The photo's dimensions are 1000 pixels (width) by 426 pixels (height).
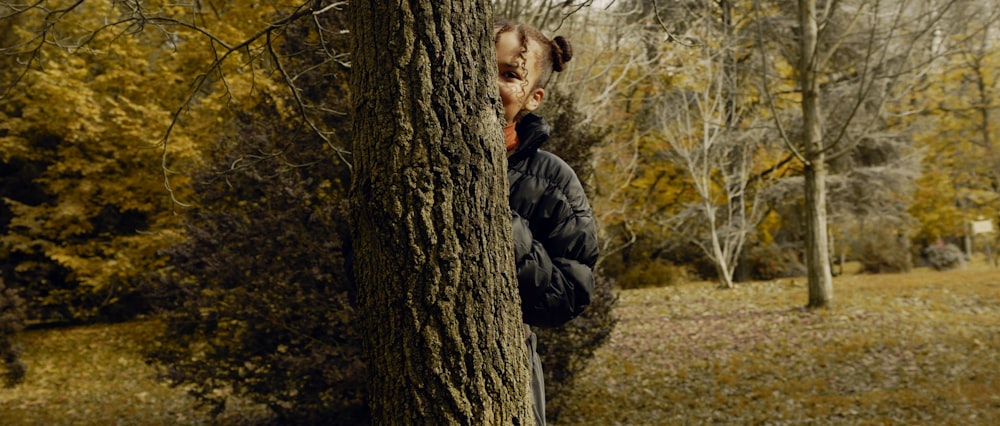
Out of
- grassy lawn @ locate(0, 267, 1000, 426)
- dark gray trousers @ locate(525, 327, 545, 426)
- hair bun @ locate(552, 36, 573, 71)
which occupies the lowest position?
grassy lawn @ locate(0, 267, 1000, 426)

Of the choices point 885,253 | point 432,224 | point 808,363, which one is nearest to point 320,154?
point 432,224

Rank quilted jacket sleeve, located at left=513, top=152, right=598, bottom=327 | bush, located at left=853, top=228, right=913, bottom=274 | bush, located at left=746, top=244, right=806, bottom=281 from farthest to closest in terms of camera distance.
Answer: bush, located at left=746, top=244, right=806, bottom=281
bush, located at left=853, top=228, right=913, bottom=274
quilted jacket sleeve, located at left=513, top=152, right=598, bottom=327

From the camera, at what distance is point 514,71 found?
1.86 m

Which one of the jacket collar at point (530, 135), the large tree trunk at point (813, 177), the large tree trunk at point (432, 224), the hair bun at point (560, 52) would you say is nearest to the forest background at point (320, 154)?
the large tree trunk at point (813, 177)

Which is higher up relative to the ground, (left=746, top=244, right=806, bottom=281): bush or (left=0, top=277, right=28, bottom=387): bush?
(left=746, top=244, right=806, bottom=281): bush

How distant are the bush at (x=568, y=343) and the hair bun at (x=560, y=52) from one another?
3880 millimetres

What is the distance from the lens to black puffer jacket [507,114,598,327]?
5.43 ft

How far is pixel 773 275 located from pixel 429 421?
2096cm

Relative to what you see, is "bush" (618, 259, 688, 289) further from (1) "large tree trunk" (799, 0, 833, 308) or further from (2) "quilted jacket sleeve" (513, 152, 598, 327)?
(2) "quilted jacket sleeve" (513, 152, 598, 327)

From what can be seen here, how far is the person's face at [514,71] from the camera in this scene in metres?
1.85

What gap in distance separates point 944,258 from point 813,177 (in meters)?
13.7

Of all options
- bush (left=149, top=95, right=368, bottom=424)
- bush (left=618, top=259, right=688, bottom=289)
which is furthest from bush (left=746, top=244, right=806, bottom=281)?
bush (left=149, top=95, right=368, bottom=424)

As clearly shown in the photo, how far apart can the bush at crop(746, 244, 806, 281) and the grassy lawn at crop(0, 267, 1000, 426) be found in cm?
609

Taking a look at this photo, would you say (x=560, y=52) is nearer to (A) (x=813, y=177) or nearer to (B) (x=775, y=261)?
(A) (x=813, y=177)
